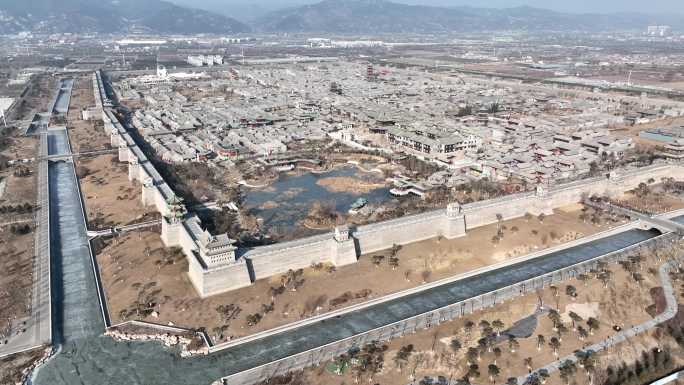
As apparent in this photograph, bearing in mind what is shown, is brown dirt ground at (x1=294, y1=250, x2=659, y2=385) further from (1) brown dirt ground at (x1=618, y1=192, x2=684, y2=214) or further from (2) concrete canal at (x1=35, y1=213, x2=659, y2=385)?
(1) brown dirt ground at (x1=618, y1=192, x2=684, y2=214)

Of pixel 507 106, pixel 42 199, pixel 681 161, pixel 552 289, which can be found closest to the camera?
pixel 552 289

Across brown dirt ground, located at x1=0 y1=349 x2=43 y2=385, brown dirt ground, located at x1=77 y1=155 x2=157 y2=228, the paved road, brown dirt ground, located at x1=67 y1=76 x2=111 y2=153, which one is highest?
brown dirt ground, located at x1=67 y1=76 x2=111 y2=153

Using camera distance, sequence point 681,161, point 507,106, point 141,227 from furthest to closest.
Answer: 1. point 507,106
2. point 681,161
3. point 141,227

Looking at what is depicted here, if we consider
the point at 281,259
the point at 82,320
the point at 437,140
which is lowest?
the point at 82,320

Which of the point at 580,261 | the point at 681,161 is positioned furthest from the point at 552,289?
the point at 681,161

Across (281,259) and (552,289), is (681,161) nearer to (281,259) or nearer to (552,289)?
(552,289)

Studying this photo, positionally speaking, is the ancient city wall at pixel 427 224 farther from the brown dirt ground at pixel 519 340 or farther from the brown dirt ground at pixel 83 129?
the brown dirt ground at pixel 83 129

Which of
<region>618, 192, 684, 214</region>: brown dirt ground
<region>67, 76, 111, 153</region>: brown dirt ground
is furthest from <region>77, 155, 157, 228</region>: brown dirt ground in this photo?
<region>618, 192, 684, 214</region>: brown dirt ground
